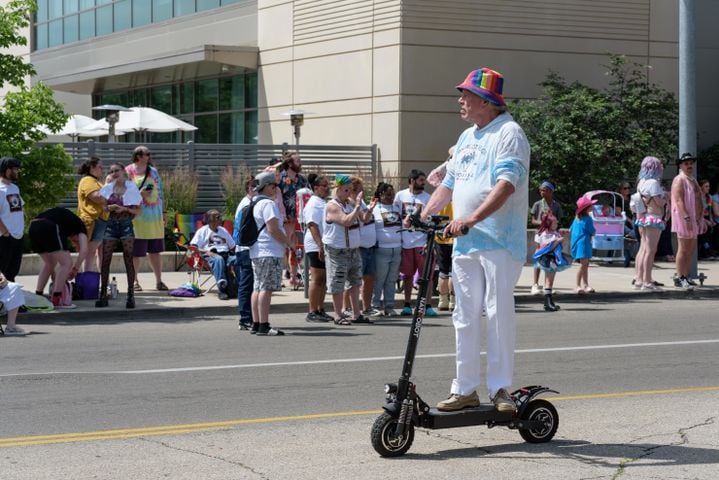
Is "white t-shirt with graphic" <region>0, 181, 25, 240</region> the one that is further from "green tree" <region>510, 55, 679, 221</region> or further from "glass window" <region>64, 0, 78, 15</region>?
"glass window" <region>64, 0, 78, 15</region>

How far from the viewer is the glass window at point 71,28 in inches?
1492

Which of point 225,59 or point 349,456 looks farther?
point 225,59

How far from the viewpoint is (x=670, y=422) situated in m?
8.23

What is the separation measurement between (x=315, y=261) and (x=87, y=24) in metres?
24.8

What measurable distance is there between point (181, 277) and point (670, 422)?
12958mm

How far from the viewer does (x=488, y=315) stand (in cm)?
721

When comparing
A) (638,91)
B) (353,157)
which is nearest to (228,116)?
(353,157)

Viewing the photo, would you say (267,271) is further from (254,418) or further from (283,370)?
(254,418)

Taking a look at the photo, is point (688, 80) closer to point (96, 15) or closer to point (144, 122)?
point (144, 122)

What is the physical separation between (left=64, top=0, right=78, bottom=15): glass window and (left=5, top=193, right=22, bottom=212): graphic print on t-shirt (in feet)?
81.3

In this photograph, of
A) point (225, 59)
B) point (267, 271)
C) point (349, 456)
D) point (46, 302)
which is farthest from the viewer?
point (225, 59)

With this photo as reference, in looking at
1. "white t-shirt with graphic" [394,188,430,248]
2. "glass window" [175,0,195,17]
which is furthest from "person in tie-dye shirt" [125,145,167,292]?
"glass window" [175,0,195,17]

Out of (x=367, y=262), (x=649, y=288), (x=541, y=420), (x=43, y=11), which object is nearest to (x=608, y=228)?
(x=649, y=288)

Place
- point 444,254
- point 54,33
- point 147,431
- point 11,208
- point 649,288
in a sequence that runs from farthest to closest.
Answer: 1. point 54,33
2. point 649,288
3. point 444,254
4. point 11,208
5. point 147,431
